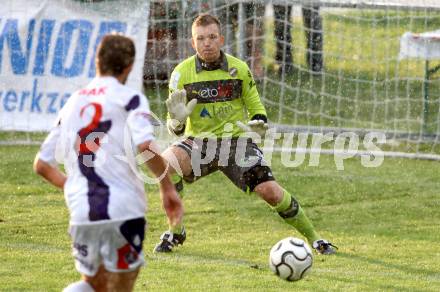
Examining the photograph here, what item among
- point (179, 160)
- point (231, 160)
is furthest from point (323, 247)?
point (179, 160)

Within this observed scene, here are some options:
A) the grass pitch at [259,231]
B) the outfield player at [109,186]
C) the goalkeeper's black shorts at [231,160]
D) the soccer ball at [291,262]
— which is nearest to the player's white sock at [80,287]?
the outfield player at [109,186]

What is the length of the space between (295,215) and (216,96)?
1119 millimetres

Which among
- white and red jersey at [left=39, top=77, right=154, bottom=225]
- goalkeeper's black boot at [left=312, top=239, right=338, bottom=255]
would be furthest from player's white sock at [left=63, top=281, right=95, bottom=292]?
goalkeeper's black boot at [left=312, top=239, right=338, bottom=255]

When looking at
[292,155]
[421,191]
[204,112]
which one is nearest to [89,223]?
[204,112]

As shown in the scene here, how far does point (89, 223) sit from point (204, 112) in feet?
10.8

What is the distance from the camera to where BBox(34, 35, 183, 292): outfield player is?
5148 mm

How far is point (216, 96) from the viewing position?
834 centimetres

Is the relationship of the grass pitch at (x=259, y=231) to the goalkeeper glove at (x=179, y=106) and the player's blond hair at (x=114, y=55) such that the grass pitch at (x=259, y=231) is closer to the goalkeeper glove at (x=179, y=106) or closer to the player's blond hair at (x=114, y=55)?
the goalkeeper glove at (x=179, y=106)

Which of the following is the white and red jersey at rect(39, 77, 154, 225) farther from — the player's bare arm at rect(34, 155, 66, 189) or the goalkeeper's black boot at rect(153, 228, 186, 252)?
the goalkeeper's black boot at rect(153, 228, 186, 252)

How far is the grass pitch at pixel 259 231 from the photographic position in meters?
7.20

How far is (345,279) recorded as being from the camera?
7.25m

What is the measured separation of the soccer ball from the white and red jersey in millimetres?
1773

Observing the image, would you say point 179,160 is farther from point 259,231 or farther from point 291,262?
point 291,262

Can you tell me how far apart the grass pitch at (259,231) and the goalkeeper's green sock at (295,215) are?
0.27 m
